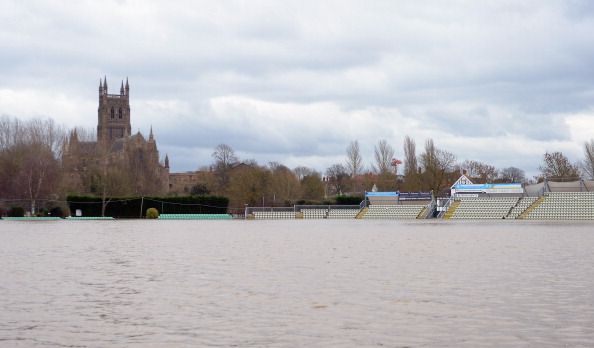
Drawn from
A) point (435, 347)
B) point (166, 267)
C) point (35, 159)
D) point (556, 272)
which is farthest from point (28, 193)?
point (435, 347)

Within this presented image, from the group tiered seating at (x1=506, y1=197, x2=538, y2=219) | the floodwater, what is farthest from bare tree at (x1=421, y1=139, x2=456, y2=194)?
the floodwater

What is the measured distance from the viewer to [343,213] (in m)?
75.9

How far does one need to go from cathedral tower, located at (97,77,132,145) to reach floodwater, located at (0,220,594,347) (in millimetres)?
161232

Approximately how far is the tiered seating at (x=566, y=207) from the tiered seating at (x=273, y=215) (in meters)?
25.3

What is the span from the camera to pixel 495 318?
864cm

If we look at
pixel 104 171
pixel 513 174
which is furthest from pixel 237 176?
pixel 513 174

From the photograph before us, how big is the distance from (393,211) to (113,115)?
11687 centimetres

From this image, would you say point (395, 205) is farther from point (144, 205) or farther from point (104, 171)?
point (104, 171)

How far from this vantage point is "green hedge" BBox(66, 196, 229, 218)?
76000 millimetres

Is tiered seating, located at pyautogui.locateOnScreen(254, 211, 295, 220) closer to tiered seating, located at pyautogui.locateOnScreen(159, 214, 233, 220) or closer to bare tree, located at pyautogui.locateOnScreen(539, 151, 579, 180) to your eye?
tiered seating, located at pyautogui.locateOnScreen(159, 214, 233, 220)

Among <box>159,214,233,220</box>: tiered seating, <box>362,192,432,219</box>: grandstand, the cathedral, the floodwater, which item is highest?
the cathedral

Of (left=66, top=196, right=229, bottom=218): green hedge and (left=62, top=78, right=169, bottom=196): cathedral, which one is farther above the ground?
(left=62, top=78, right=169, bottom=196): cathedral

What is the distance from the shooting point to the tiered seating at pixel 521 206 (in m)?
63.8

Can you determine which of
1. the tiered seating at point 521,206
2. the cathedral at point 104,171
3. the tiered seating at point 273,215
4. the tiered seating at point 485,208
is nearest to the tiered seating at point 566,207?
the tiered seating at point 521,206
